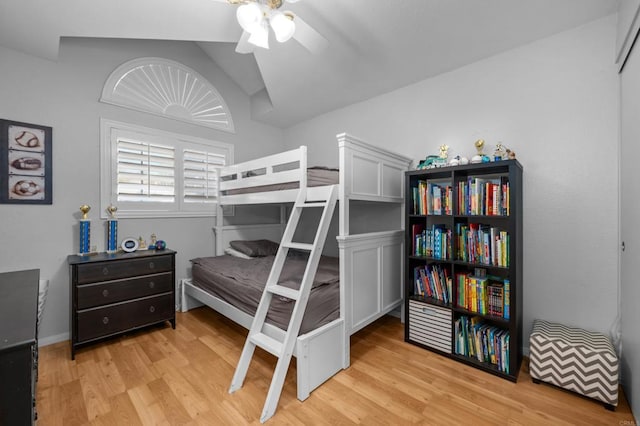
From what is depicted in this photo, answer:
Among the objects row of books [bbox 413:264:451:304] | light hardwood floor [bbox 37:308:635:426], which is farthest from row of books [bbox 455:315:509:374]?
row of books [bbox 413:264:451:304]

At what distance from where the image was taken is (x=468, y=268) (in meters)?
2.28

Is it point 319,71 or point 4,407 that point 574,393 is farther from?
point 319,71

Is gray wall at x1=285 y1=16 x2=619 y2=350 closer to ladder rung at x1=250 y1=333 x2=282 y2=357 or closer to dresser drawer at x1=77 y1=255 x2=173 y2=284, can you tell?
ladder rung at x1=250 y1=333 x2=282 y2=357

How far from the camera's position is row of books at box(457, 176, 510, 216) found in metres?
1.93

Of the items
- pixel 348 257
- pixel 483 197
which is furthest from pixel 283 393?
pixel 483 197

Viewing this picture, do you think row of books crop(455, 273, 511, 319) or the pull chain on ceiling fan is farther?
row of books crop(455, 273, 511, 319)

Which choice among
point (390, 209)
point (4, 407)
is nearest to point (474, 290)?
point (390, 209)

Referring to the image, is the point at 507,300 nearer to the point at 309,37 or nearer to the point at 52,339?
the point at 309,37

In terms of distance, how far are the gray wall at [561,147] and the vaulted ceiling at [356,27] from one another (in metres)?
0.18

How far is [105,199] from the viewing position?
2672 millimetres

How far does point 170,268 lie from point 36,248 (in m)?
1.07

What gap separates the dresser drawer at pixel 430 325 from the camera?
7.07ft

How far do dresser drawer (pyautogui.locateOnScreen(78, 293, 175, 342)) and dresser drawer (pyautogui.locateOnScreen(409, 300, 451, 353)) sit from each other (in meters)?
2.34

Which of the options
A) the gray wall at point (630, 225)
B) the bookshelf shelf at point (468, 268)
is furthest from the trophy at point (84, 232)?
the gray wall at point (630, 225)
